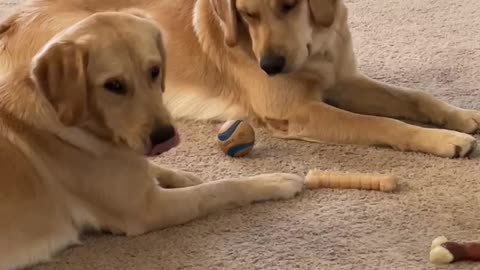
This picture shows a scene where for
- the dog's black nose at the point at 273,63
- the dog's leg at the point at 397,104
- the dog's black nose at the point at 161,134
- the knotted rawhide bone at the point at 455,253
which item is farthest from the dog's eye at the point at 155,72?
the dog's leg at the point at 397,104

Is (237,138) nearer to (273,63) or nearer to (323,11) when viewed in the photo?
(273,63)

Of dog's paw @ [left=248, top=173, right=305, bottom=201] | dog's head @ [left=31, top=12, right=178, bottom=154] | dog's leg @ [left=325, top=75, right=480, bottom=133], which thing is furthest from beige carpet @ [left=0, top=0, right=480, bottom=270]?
dog's head @ [left=31, top=12, right=178, bottom=154]

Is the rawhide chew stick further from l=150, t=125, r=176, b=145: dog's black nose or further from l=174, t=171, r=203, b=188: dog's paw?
l=150, t=125, r=176, b=145: dog's black nose

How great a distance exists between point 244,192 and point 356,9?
1.51 meters

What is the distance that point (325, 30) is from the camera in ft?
7.93

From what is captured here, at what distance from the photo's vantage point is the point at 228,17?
7.87 feet

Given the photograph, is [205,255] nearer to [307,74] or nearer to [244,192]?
[244,192]

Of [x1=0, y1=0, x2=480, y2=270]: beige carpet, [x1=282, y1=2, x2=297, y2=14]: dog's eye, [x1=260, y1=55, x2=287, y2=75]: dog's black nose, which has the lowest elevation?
[x1=0, y1=0, x2=480, y2=270]: beige carpet

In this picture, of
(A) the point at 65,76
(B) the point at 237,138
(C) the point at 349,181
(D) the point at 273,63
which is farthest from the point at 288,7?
(A) the point at 65,76

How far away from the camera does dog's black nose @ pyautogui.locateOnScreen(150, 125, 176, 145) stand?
1.86 metres

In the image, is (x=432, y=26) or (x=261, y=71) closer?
(x=261, y=71)

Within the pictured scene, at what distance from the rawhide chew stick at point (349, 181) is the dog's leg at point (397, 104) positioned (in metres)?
0.38

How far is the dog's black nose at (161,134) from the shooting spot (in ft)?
6.10

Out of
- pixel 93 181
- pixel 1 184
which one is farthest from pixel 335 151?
pixel 1 184
